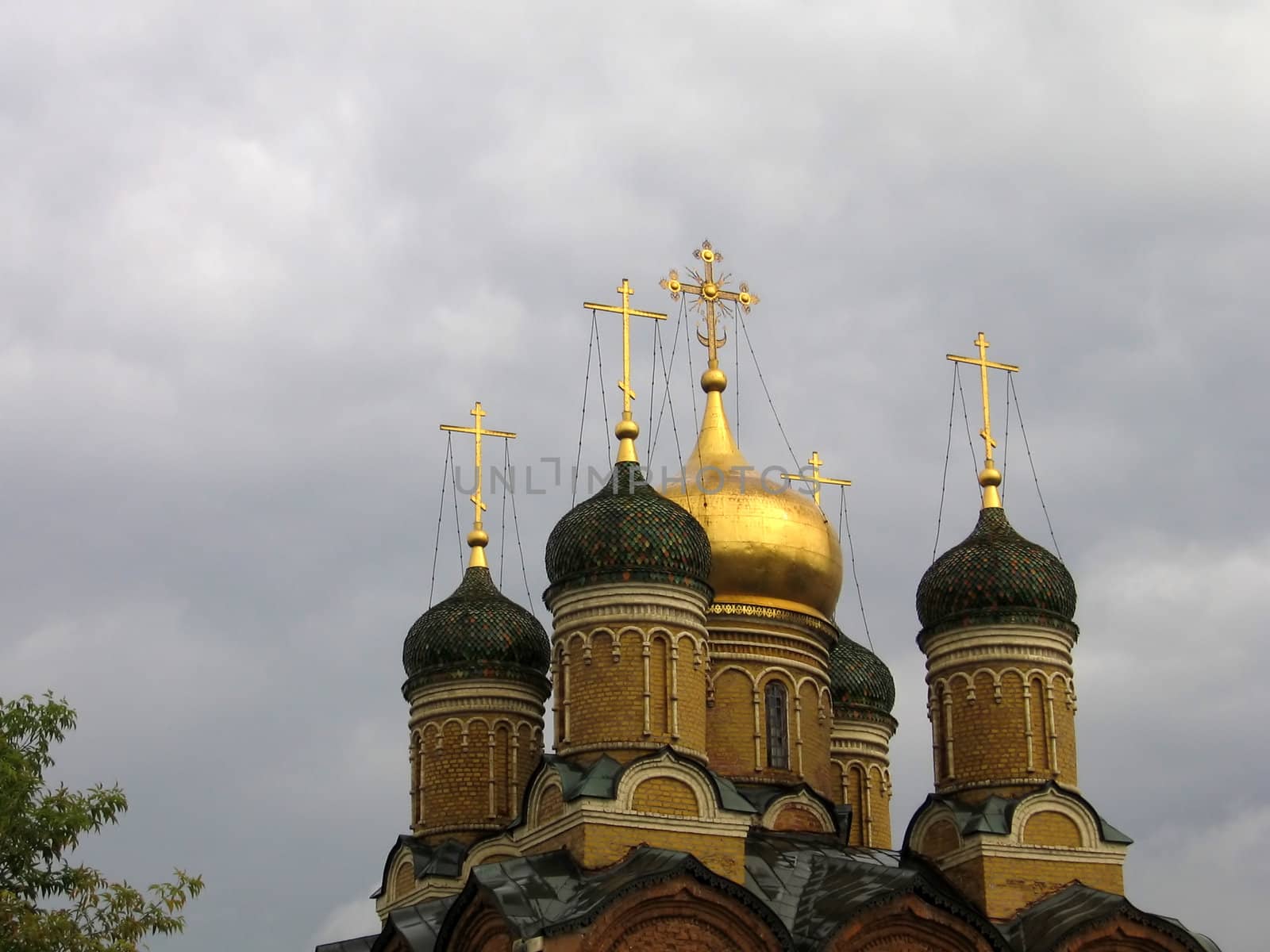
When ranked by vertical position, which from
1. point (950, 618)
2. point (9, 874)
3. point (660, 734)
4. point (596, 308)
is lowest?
point (9, 874)

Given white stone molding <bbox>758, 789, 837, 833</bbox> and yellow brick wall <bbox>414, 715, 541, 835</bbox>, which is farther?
yellow brick wall <bbox>414, 715, 541, 835</bbox>

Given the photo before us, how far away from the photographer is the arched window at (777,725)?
25.7 metres

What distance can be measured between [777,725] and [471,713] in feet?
12.9

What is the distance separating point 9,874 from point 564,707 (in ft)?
21.1

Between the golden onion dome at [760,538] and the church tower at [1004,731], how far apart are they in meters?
1.83

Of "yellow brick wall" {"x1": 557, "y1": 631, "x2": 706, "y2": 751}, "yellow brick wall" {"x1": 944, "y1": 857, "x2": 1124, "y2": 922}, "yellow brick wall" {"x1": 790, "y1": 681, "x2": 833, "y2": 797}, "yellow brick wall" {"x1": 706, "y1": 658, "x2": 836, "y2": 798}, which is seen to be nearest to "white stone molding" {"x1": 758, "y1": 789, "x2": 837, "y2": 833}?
"yellow brick wall" {"x1": 706, "y1": 658, "x2": 836, "y2": 798}

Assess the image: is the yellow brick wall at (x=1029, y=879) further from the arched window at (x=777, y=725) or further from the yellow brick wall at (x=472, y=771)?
the yellow brick wall at (x=472, y=771)

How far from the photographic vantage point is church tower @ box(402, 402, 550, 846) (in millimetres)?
26812

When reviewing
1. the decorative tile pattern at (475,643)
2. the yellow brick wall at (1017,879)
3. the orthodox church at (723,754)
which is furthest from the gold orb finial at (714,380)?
the yellow brick wall at (1017,879)

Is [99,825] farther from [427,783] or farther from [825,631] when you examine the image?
[825,631]

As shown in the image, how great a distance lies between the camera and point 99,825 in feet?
62.7

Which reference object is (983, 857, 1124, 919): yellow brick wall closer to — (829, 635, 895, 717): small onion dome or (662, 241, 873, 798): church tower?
(662, 241, 873, 798): church tower

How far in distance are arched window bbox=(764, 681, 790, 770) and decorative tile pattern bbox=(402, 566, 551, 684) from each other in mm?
3208

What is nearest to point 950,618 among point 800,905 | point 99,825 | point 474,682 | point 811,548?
point 811,548
